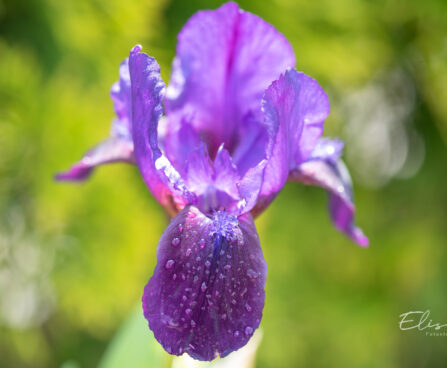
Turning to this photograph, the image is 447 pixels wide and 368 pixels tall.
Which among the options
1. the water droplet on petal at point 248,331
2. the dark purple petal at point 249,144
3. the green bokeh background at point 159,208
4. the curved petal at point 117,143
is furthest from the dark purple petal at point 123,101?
the green bokeh background at point 159,208

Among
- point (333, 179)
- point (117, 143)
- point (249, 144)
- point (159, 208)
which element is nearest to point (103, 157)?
point (117, 143)

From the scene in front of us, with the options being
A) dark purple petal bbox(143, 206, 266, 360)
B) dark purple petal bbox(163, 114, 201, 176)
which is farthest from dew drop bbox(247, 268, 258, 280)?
dark purple petal bbox(163, 114, 201, 176)

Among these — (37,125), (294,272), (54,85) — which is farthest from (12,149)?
(294,272)

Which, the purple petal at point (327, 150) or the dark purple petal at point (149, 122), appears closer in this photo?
the dark purple petal at point (149, 122)

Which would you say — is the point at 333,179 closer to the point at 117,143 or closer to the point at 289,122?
the point at 289,122

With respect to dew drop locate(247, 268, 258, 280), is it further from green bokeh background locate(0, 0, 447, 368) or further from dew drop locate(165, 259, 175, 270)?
green bokeh background locate(0, 0, 447, 368)

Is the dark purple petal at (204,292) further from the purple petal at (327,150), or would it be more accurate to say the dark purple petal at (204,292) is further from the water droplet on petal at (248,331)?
the purple petal at (327,150)
